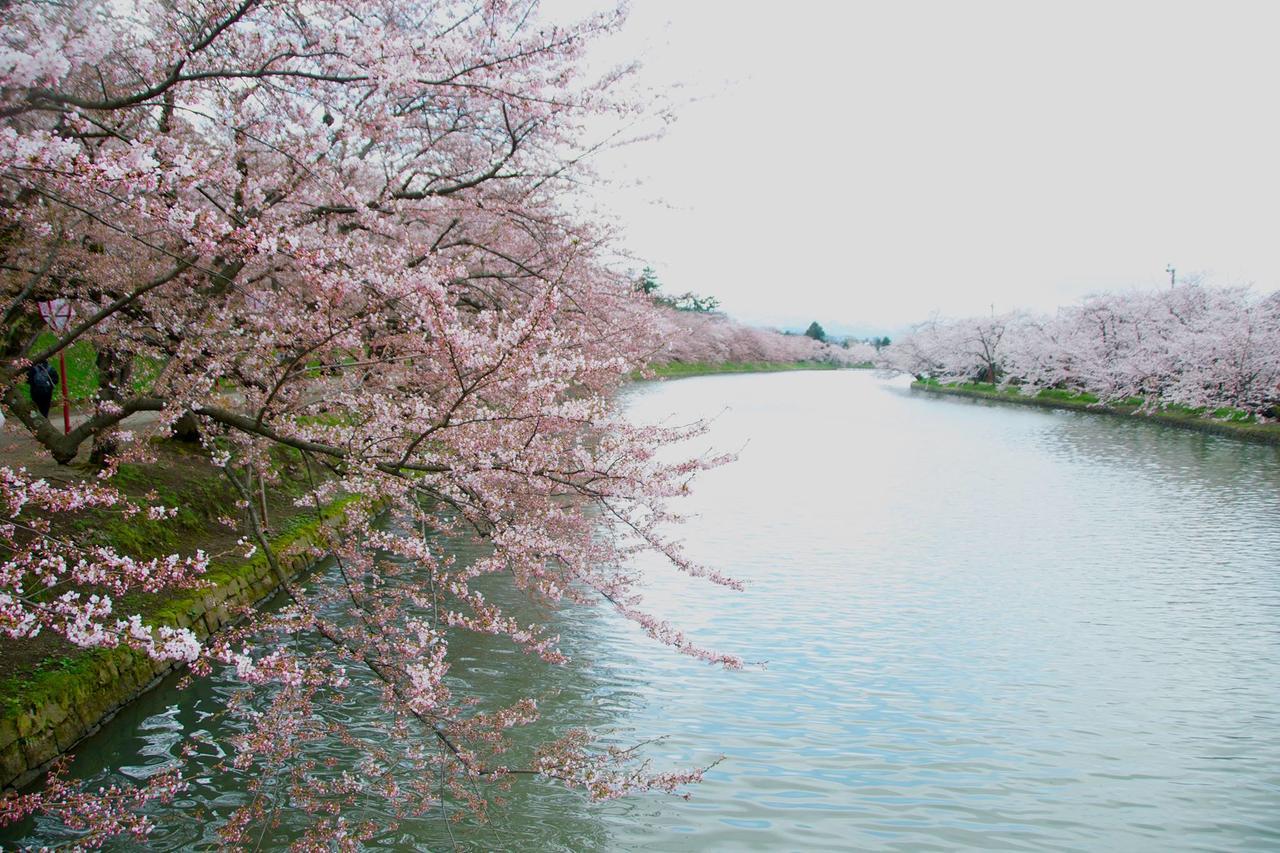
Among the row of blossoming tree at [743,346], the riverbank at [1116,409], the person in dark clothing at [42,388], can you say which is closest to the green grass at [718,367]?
the row of blossoming tree at [743,346]

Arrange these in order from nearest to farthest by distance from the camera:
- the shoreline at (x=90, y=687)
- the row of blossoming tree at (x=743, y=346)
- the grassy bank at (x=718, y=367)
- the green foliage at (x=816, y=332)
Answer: the shoreline at (x=90, y=687) → the grassy bank at (x=718, y=367) → the row of blossoming tree at (x=743, y=346) → the green foliage at (x=816, y=332)

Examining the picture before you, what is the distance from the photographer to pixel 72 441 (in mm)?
7035

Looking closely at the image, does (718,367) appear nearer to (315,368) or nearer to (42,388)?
(42,388)

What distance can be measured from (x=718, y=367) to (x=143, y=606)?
71481mm

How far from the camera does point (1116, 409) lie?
117 feet

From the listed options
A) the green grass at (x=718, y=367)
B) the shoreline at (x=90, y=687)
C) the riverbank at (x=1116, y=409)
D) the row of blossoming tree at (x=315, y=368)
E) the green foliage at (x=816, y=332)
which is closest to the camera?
the row of blossoming tree at (x=315, y=368)

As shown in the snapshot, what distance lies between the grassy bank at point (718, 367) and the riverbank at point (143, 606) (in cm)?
3825

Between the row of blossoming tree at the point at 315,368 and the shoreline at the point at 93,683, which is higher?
the row of blossoming tree at the point at 315,368

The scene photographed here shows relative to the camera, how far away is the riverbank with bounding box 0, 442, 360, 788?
5.47 meters

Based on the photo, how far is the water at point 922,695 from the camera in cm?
549

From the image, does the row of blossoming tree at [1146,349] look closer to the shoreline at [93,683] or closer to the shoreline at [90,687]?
the shoreline at [93,683]

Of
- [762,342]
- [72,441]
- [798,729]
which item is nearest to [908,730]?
[798,729]

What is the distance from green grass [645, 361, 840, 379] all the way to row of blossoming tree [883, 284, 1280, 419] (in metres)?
18.7

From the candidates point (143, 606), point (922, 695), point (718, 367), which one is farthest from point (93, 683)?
point (718, 367)
